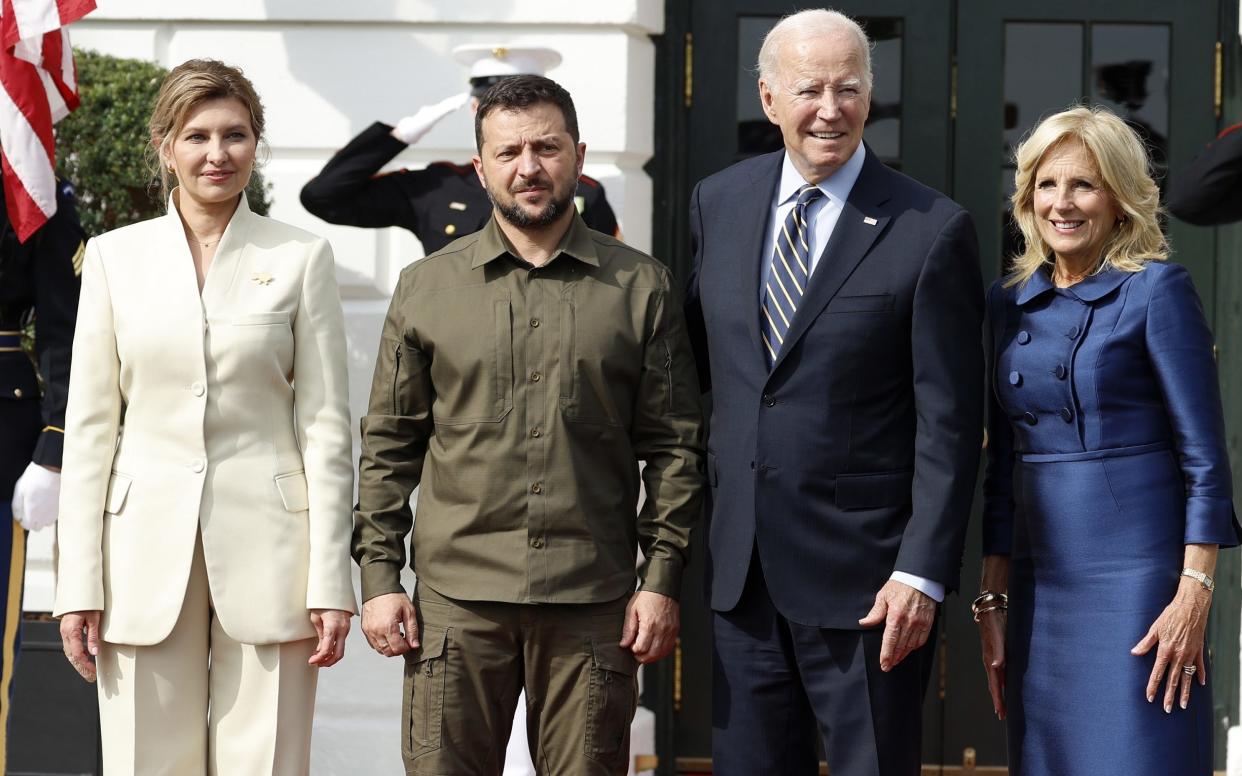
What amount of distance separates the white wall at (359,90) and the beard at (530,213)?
1961mm

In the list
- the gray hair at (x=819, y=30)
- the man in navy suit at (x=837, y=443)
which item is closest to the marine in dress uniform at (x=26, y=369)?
the man in navy suit at (x=837, y=443)

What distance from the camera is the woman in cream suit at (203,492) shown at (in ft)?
10.0

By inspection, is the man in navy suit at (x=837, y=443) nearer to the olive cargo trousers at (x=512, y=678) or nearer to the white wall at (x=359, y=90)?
the olive cargo trousers at (x=512, y=678)

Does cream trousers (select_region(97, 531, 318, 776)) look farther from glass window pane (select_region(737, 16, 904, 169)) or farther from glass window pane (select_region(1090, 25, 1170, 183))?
glass window pane (select_region(1090, 25, 1170, 183))

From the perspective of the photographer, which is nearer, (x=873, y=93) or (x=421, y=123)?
(x=421, y=123)

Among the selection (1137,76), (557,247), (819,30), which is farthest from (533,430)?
(1137,76)

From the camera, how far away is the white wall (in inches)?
197

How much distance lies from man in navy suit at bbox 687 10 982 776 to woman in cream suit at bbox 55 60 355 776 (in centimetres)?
82

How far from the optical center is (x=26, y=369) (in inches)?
156

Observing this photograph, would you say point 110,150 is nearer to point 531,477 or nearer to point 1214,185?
point 531,477

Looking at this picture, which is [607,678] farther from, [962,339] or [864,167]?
[864,167]

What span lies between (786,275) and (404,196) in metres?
1.71

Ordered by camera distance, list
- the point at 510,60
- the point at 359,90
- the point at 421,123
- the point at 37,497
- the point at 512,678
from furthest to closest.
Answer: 1. the point at 359,90
2. the point at 421,123
3. the point at 510,60
4. the point at 37,497
5. the point at 512,678

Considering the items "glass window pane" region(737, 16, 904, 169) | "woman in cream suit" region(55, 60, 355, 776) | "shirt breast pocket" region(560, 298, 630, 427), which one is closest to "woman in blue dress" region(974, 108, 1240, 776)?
"shirt breast pocket" region(560, 298, 630, 427)
